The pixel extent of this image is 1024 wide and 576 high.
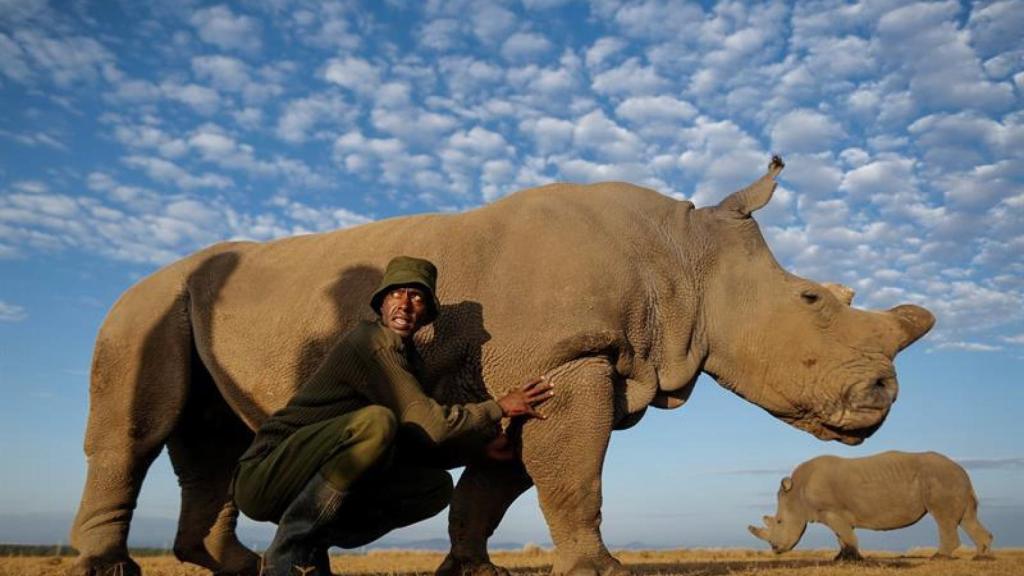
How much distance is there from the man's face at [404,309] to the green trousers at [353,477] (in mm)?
657

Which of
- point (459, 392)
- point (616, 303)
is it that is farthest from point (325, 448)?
point (616, 303)

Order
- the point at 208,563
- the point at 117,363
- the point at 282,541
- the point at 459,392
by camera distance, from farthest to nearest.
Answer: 1. the point at 208,563
2. the point at 117,363
3. the point at 459,392
4. the point at 282,541

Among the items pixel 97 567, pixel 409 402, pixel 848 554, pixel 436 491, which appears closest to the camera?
pixel 409 402

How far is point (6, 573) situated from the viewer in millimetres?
5980

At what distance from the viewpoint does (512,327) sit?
539cm

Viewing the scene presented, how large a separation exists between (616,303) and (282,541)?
259cm

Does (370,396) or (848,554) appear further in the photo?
(848,554)

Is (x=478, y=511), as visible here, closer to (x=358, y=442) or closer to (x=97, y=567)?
(x=358, y=442)

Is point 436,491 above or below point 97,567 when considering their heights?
above

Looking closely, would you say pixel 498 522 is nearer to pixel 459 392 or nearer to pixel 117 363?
pixel 459 392

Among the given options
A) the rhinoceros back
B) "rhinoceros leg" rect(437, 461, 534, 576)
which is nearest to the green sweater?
the rhinoceros back

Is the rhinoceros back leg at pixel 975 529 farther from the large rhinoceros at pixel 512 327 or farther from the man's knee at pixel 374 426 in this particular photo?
the man's knee at pixel 374 426

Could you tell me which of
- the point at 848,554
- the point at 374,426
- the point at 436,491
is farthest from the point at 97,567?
the point at 848,554

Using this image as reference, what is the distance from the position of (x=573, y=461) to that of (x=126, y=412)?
338cm
